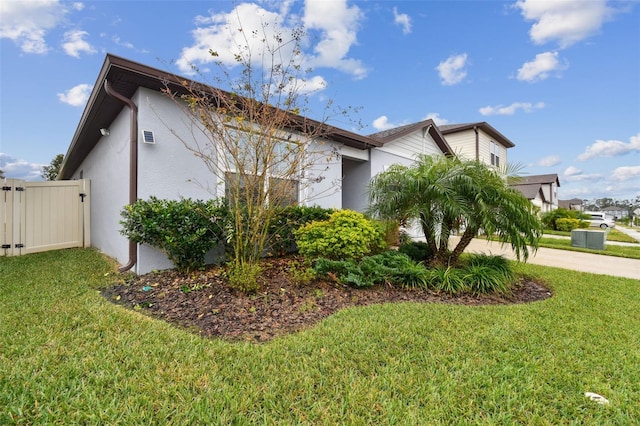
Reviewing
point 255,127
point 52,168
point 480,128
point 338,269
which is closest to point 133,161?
point 255,127

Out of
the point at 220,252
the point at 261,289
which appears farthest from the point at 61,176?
the point at 261,289

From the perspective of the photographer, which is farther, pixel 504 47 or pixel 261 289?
pixel 504 47

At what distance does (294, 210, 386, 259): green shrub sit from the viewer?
16.5ft

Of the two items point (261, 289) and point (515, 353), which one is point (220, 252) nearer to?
point (261, 289)

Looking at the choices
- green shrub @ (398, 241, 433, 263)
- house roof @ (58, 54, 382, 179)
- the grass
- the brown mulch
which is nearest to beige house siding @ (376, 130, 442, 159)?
house roof @ (58, 54, 382, 179)

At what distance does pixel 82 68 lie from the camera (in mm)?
6953

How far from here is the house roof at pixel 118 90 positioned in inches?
176

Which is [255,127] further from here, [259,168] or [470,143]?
[470,143]

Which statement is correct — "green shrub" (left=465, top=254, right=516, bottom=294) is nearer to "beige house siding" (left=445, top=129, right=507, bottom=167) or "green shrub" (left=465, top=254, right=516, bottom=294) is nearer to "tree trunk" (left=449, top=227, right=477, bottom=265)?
"tree trunk" (left=449, top=227, right=477, bottom=265)

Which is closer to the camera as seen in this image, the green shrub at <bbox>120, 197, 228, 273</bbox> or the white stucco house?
the green shrub at <bbox>120, 197, 228, 273</bbox>

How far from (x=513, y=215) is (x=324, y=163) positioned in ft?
14.8

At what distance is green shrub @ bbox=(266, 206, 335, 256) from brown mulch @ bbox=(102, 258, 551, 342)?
92cm

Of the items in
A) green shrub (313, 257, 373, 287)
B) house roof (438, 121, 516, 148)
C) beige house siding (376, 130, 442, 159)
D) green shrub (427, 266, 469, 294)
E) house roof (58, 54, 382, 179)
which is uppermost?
house roof (438, 121, 516, 148)

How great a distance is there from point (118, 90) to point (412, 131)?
9.19 meters
